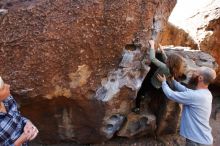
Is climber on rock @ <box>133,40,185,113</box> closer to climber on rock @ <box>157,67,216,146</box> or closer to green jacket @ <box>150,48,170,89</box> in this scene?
green jacket @ <box>150,48,170,89</box>

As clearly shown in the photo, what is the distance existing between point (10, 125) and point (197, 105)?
167 centimetres

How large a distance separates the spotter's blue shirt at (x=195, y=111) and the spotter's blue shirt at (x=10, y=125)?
144cm

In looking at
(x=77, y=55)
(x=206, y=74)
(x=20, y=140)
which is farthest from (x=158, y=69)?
(x=20, y=140)

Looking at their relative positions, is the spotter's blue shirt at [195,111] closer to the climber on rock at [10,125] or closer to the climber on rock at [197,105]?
the climber on rock at [197,105]

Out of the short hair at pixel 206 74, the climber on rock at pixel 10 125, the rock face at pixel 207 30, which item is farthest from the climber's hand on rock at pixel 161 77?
the rock face at pixel 207 30

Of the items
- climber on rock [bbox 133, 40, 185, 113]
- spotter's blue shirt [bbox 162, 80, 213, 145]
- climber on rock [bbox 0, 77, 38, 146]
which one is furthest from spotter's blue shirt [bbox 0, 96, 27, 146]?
climber on rock [bbox 133, 40, 185, 113]

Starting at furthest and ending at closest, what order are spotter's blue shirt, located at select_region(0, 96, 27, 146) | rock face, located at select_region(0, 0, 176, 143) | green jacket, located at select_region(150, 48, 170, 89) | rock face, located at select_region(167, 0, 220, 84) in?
rock face, located at select_region(167, 0, 220, 84), green jacket, located at select_region(150, 48, 170, 89), rock face, located at select_region(0, 0, 176, 143), spotter's blue shirt, located at select_region(0, 96, 27, 146)

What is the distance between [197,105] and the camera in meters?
3.45

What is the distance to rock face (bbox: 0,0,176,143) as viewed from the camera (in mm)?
3293

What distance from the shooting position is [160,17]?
3.73 meters

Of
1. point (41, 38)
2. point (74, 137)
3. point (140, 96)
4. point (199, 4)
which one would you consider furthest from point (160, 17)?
point (199, 4)

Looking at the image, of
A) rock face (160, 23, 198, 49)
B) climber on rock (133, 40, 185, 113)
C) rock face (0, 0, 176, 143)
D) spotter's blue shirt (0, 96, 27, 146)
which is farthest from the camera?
rock face (160, 23, 198, 49)

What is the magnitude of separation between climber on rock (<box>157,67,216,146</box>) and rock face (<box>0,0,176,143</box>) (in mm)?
430

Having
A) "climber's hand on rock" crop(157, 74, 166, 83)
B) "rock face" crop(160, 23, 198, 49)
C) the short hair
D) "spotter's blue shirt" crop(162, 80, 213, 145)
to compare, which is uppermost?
"rock face" crop(160, 23, 198, 49)
